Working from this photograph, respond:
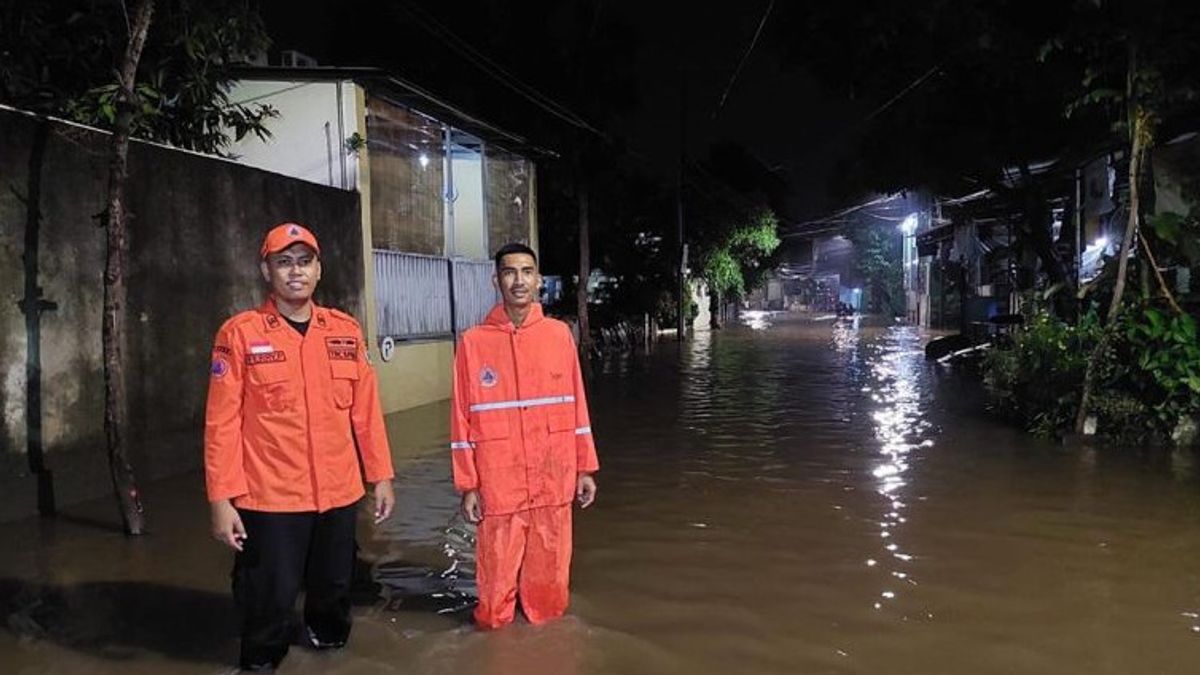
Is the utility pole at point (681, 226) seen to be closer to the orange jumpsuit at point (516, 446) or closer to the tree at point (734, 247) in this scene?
the tree at point (734, 247)

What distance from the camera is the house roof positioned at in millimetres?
11273

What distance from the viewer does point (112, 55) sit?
8.59 metres

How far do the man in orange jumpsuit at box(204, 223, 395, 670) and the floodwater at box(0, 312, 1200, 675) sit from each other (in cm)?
52

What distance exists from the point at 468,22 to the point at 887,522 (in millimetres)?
15591

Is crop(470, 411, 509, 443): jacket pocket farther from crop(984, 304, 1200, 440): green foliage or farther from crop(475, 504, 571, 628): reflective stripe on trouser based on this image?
crop(984, 304, 1200, 440): green foliage

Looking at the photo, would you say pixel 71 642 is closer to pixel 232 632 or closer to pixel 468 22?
pixel 232 632

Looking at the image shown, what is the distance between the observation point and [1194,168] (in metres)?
9.78

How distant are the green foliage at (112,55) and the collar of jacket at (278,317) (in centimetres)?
355

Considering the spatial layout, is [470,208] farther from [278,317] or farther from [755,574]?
[278,317]

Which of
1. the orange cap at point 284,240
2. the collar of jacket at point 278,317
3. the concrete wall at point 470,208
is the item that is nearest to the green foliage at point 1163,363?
the collar of jacket at point 278,317

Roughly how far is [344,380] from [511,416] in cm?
76

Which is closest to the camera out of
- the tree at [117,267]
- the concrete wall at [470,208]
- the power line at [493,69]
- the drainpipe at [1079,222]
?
the tree at [117,267]

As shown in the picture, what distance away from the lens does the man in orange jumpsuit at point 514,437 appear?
423cm

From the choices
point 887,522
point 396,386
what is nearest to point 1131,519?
point 887,522
